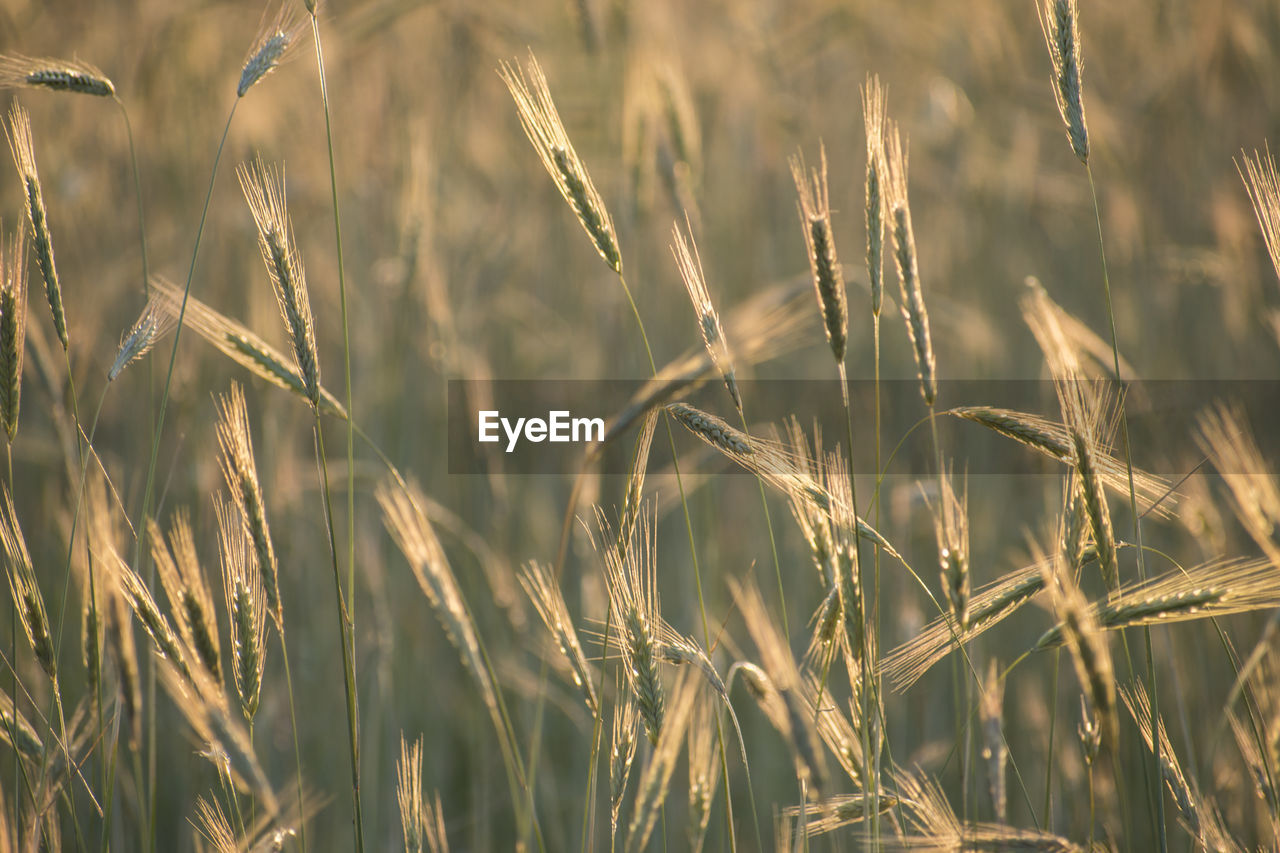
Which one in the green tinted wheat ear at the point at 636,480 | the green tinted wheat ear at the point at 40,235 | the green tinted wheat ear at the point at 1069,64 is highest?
the green tinted wheat ear at the point at 1069,64

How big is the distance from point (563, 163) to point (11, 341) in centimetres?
82

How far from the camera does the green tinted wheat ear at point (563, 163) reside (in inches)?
44.2

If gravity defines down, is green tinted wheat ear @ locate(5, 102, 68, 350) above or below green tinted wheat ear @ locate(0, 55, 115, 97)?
below

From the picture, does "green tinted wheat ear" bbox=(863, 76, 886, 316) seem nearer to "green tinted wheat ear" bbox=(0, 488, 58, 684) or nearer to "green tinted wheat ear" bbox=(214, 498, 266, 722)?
"green tinted wheat ear" bbox=(214, 498, 266, 722)

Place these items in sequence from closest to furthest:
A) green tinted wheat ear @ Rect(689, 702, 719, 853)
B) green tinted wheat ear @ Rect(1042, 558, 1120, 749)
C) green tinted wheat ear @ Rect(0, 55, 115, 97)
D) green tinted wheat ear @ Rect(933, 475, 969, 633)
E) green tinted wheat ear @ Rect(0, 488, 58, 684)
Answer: green tinted wheat ear @ Rect(1042, 558, 1120, 749) < green tinted wheat ear @ Rect(933, 475, 969, 633) < green tinted wheat ear @ Rect(0, 488, 58, 684) < green tinted wheat ear @ Rect(689, 702, 719, 853) < green tinted wheat ear @ Rect(0, 55, 115, 97)

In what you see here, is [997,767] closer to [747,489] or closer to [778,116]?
[747,489]

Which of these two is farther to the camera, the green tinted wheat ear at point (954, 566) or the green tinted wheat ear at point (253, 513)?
the green tinted wheat ear at point (253, 513)

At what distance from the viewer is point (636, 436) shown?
1728 millimetres

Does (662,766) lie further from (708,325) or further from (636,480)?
(708,325)

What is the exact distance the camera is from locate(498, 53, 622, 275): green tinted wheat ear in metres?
1.12

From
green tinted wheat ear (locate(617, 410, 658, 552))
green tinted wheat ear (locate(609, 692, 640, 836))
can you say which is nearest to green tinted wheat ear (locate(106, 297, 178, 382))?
green tinted wheat ear (locate(617, 410, 658, 552))

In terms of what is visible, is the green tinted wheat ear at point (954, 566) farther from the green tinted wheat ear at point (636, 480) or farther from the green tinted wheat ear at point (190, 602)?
the green tinted wheat ear at point (190, 602)

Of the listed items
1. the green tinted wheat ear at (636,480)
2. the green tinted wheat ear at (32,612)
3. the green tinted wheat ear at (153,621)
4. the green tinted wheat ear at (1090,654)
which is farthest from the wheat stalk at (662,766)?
the green tinted wheat ear at (32,612)


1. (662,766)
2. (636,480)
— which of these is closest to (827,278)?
(636,480)
